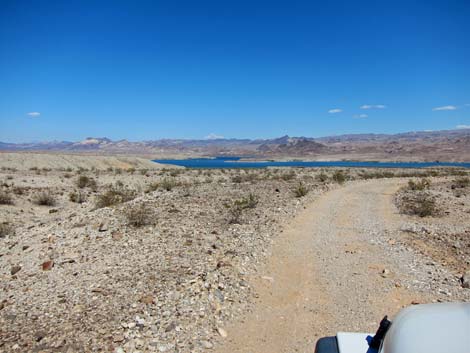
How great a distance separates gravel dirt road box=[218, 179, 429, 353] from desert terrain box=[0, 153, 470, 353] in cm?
3

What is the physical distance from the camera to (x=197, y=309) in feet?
18.1

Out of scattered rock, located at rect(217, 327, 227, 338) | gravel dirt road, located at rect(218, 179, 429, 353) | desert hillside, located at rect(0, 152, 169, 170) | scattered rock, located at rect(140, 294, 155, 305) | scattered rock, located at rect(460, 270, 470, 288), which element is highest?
desert hillside, located at rect(0, 152, 169, 170)

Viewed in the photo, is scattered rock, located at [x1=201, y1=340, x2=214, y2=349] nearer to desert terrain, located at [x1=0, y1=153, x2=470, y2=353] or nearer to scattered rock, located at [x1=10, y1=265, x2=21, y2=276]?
desert terrain, located at [x1=0, y1=153, x2=470, y2=353]

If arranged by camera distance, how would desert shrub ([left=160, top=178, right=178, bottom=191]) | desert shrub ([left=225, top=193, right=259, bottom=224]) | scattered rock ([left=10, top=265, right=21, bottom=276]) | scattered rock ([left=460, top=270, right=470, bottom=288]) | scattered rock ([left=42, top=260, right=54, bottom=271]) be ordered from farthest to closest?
desert shrub ([left=160, top=178, right=178, bottom=191]) < desert shrub ([left=225, top=193, right=259, bottom=224]) < scattered rock ([left=42, top=260, right=54, bottom=271]) < scattered rock ([left=10, top=265, right=21, bottom=276]) < scattered rock ([left=460, top=270, right=470, bottom=288])

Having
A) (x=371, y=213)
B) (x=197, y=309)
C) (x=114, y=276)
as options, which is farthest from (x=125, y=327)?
(x=371, y=213)

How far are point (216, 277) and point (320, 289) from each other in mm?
2034

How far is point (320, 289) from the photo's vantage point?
20.7 feet

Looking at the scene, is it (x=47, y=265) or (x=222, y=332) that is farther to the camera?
(x=47, y=265)

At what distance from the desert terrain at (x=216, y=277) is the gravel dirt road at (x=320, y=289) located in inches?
1.1

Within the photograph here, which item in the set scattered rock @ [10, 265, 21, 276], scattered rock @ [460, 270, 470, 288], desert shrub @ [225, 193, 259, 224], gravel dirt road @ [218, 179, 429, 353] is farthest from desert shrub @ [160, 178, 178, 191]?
scattered rock @ [460, 270, 470, 288]

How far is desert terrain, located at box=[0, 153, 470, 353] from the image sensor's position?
4.87 m

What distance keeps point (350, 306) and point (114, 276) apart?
4.63m

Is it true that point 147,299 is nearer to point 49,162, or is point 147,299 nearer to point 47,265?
point 47,265

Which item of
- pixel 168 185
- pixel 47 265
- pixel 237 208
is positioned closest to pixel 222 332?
pixel 47 265
